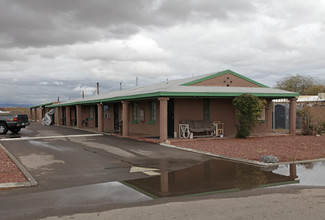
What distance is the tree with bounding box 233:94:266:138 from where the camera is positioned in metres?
16.4

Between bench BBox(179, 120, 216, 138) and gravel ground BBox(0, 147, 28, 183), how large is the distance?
922cm

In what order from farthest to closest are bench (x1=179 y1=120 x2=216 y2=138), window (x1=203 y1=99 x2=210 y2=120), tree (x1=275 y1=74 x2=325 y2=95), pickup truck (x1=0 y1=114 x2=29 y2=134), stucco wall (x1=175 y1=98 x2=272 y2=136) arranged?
tree (x1=275 y1=74 x2=325 y2=95), pickup truck (x1=0 y1=114 x2=29 y2=134), window (x1=203 y1=99 x2=210 y2=120), stucco wall (x1=175 y1=98 x2=272 y2=136), bench (x1=179 y1=120 x2=216 y2=138)

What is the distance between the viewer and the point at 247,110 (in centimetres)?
1644

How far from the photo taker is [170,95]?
15.2 meters

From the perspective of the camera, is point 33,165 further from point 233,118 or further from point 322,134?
point 322,134

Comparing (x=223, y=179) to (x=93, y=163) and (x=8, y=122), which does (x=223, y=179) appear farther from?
(x=8, y=122)

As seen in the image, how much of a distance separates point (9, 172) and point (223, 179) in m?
5.78

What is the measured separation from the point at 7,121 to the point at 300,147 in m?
19.4

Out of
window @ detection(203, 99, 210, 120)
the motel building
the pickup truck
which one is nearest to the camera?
Result: the motel building

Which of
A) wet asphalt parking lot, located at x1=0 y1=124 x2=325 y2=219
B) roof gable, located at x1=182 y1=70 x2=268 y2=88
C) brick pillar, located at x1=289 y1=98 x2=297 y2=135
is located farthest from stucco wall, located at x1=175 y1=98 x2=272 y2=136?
wet asphalt parking lot, located at x1=0 y1=124 x2=325 y2=219

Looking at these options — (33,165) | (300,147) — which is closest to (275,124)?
(300,147)

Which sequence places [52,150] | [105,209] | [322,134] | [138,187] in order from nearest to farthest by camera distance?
[105,209] < [138,187] < [52,150] < [322,134]

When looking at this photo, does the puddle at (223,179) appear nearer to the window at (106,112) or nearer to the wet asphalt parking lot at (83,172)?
the wet asphalt parking lot at (83,172)

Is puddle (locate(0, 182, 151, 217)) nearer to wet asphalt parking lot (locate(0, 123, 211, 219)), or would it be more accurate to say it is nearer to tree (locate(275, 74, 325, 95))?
wet asphalt parking lot (locate(0, 123, 211, 219))
